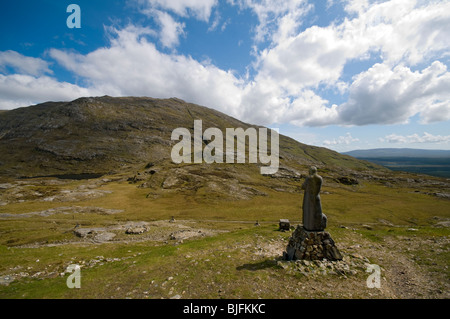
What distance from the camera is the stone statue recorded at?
60.0 feet

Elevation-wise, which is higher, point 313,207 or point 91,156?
point 91,156

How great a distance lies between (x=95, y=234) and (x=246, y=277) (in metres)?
31.8

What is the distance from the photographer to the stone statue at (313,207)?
60.0ft

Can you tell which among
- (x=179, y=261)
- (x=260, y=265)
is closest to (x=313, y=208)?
(x=260, y=265)

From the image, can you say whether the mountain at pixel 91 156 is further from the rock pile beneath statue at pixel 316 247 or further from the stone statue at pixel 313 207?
the rock pile beneath statue at pixel 316 247

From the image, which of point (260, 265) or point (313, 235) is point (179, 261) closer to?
point (260, 265)

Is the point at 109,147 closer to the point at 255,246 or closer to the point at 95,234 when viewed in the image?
the point at 95,234

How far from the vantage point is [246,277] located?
15.8 m

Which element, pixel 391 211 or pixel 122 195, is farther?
pixel 122 195

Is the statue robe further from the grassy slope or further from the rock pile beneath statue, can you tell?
the grassy slope

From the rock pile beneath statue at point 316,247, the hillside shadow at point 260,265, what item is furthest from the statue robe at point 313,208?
the hillside shadow at point 260,265

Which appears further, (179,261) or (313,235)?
(179,261)

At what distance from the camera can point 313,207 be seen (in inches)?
725
